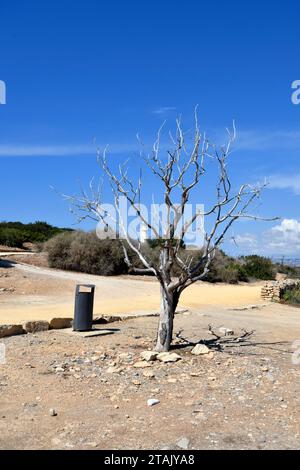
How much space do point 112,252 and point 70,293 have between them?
8.47 metres

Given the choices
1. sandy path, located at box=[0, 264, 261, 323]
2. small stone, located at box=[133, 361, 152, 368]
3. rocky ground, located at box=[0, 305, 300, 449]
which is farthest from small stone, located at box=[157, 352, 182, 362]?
sandy path, located at box=[0, 264, 261, 323]

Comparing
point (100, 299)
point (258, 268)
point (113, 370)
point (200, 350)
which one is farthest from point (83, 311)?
point (258, 268)

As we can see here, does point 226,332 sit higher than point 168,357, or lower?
higher

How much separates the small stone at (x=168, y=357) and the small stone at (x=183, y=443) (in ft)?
10.2

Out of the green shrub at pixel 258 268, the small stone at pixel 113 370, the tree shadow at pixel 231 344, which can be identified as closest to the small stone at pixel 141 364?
the small stone at pixel 113 370

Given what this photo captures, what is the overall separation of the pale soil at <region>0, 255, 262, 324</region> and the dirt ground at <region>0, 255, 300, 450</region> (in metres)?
1.68

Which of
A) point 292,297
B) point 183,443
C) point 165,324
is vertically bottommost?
point 183,443

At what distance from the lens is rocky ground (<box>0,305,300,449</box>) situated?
5324 millimetres

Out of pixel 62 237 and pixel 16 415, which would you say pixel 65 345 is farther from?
pixel 62 237

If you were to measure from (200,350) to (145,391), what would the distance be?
7.09 ft

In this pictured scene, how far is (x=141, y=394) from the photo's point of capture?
6.85m

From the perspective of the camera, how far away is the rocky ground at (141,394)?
5.32m

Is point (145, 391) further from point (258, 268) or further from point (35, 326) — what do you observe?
point (258, 268)
